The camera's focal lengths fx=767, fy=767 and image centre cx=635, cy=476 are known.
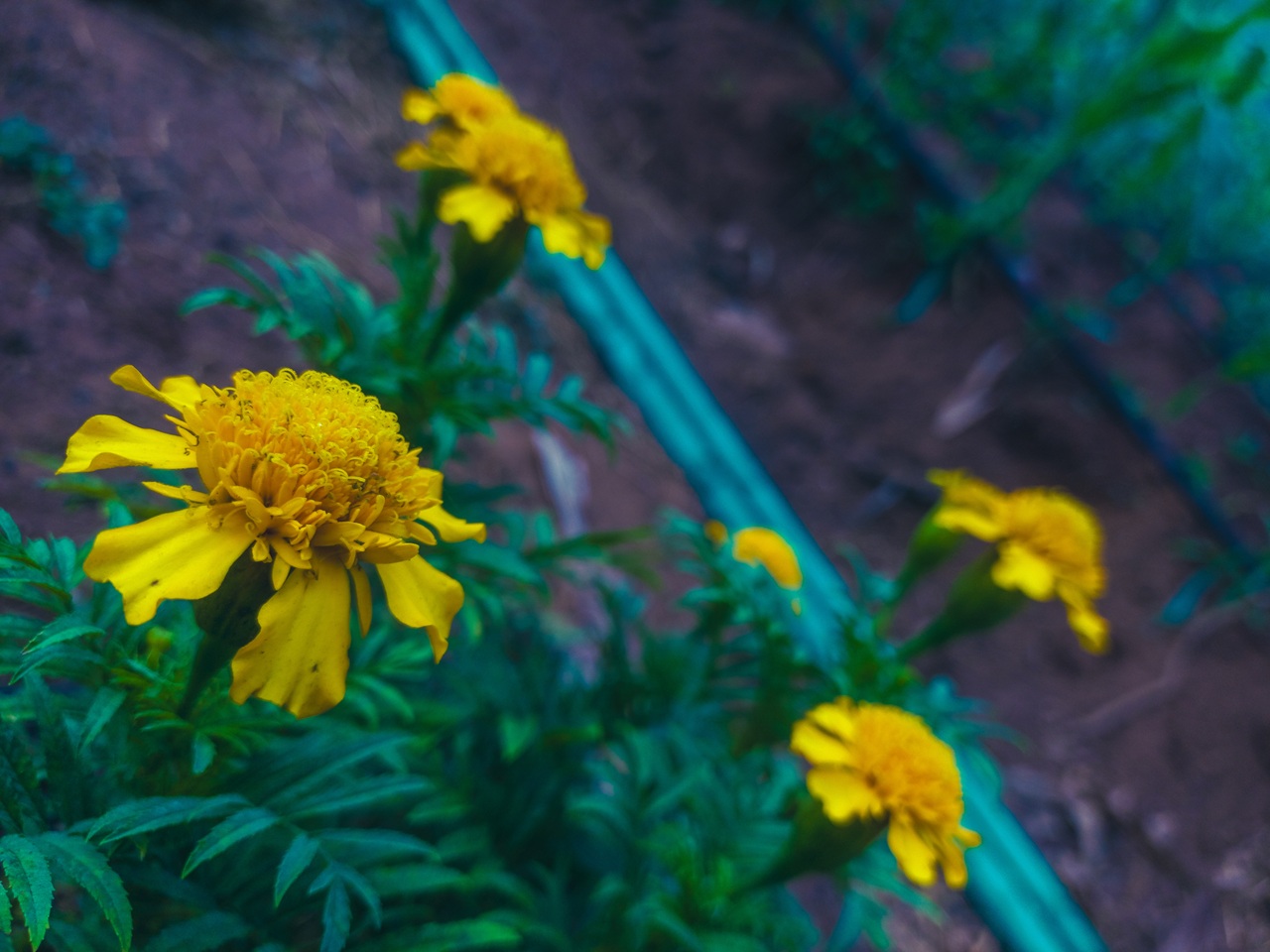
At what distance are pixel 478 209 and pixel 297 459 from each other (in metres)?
0.53

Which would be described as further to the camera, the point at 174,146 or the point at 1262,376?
the point at 1262,376

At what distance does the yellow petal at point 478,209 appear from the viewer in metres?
0.98

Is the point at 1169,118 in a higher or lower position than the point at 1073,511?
higher

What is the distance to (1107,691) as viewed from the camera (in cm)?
230

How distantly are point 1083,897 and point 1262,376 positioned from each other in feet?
7.70

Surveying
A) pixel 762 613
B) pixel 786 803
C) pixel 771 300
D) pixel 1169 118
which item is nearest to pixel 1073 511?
pixel 762 613

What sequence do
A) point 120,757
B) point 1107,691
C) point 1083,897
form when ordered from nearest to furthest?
point 120,757, point 1083,897, point 1107,691

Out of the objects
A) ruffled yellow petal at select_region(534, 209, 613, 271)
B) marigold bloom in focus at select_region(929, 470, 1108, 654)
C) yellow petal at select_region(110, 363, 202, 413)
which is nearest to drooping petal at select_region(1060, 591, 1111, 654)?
marigold bloom in focus at select_region(929, 470, 1108, 654)

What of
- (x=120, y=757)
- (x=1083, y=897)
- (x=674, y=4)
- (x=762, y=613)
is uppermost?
(x=674, y=4)

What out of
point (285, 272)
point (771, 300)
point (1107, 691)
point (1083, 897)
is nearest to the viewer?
point (285, 272)

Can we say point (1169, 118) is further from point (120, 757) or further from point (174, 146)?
point (120, 757)

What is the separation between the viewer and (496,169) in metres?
1.02

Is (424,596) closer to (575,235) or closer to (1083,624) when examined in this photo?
(575,235)

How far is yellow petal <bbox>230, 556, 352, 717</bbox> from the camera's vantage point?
57cm
